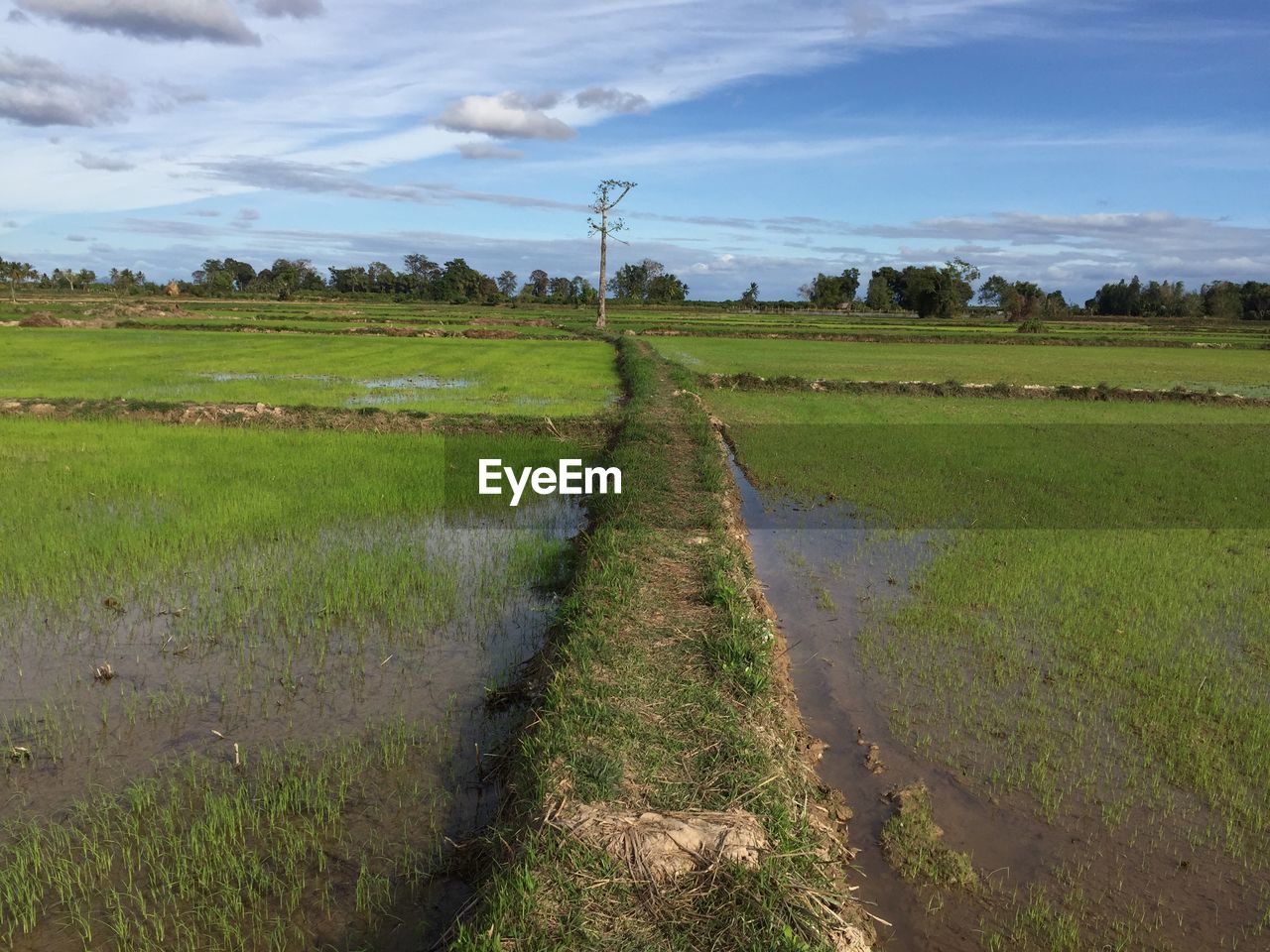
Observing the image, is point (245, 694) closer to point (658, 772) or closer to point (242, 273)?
point (658, 772)

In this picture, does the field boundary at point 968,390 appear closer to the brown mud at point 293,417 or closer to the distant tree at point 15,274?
the brown mud at point 293,417

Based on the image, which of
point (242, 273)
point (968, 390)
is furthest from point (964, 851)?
point (242, 273)

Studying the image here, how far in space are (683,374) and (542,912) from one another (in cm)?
1596

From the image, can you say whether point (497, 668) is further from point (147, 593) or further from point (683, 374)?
point (683, 374)

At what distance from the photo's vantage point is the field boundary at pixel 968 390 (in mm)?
17766

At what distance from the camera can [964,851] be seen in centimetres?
327

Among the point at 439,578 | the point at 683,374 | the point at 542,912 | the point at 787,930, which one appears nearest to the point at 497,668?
the point at 439,578

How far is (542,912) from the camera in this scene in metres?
2.54

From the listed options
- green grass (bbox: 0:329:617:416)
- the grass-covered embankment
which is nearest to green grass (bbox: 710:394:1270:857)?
the grass-covered embankment

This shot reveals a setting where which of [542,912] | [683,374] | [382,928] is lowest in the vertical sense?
[382,928]

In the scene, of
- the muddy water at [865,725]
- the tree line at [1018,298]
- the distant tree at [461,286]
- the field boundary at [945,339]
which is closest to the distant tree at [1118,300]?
the tree line at [1018,298]

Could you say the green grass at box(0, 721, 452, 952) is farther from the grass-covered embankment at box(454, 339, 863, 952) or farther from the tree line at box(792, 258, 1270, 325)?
the tree line at box(792, 258, 1270, 325)

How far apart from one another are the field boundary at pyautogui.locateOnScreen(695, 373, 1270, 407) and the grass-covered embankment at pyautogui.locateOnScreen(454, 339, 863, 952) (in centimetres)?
1245

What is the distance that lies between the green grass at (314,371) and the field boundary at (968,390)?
326cm
